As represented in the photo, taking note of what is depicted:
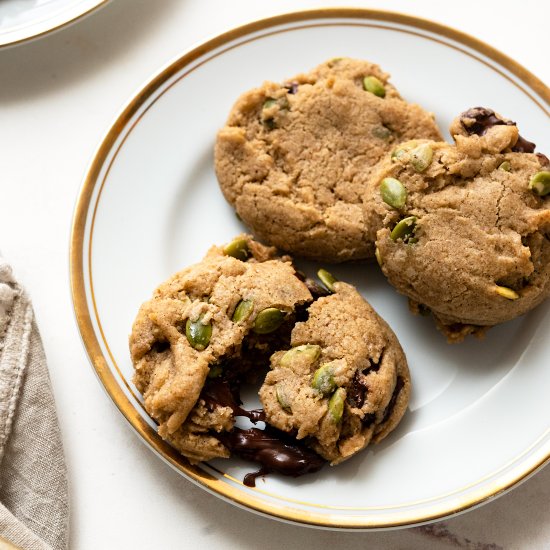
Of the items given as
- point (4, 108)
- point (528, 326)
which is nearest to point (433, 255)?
point (528, 326)

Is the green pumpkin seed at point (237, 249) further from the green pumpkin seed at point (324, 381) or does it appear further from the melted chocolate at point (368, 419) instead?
the melted chocolate at point (368, 419)

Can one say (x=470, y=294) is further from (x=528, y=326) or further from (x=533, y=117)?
(x=533, y=117)

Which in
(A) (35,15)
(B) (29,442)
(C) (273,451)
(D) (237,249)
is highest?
(A) (35,15)

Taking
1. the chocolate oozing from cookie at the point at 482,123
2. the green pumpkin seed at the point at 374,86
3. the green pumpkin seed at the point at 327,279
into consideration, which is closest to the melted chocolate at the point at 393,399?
the green pumpkin seed at the point at 327,279

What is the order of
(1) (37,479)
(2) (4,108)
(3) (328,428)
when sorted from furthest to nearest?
(2) (4,108) → (1) (37,479) → (3) (328,428)

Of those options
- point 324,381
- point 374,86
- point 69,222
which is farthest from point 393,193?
point 69,222

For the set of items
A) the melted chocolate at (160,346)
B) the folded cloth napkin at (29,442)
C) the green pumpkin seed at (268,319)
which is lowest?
the folded cloth napkin at (29,442)

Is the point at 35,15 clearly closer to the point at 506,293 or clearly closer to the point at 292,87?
the point at 292,87
